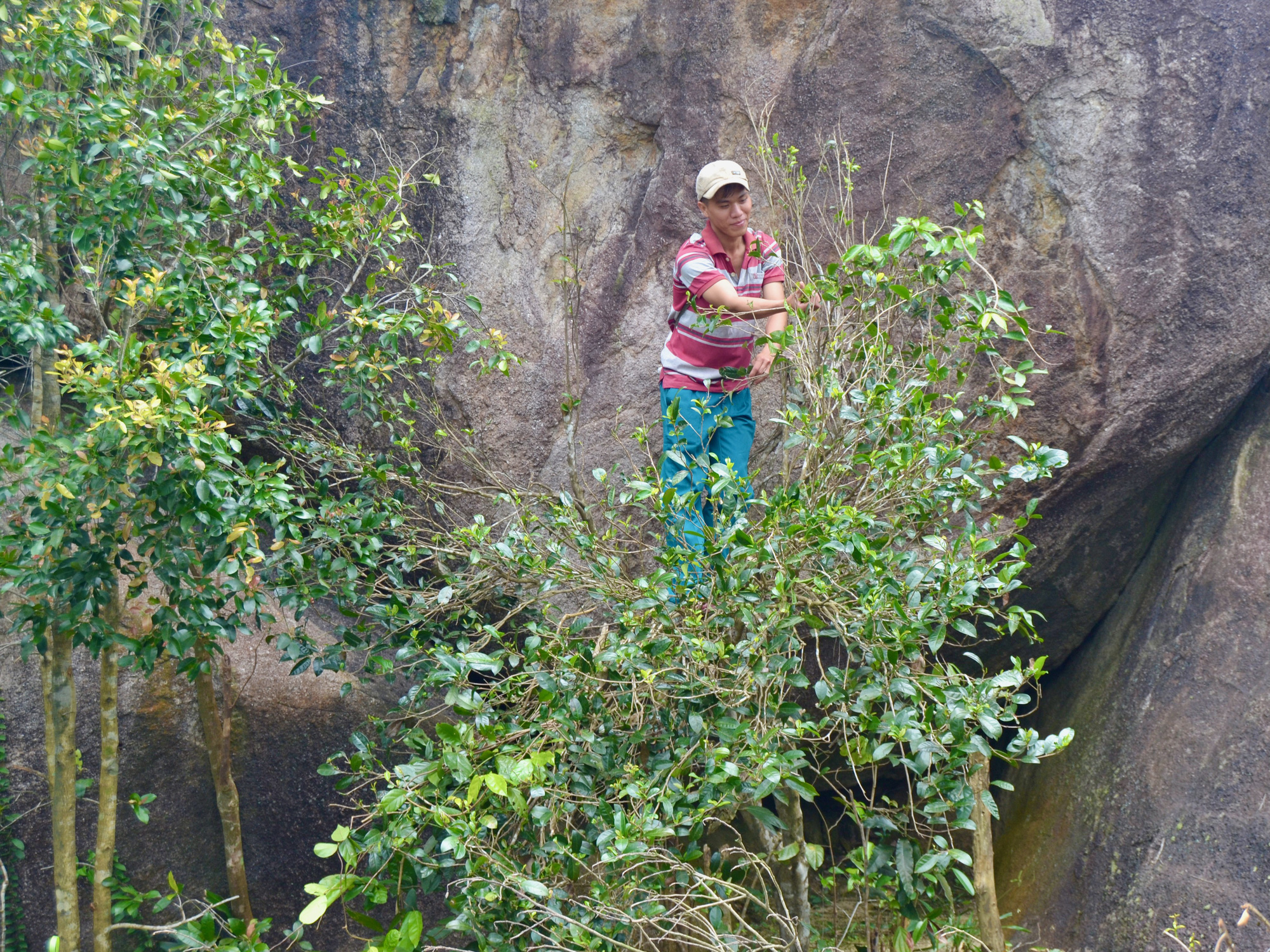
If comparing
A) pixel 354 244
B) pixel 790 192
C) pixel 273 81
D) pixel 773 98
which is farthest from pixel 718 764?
pixel 773 98

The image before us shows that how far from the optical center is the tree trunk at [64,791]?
2.90 metres

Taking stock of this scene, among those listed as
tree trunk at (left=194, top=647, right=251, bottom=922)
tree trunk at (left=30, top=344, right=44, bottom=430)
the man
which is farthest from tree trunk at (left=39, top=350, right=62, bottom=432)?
the man

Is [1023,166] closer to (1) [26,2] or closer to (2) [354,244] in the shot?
(2) [354,244]

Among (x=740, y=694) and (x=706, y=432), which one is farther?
(x=706, y=432)

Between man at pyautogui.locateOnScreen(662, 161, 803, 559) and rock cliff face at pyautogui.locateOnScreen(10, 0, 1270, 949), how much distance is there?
22.0 inches

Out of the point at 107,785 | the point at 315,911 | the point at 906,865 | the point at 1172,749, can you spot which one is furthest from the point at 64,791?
the point at 1172,749

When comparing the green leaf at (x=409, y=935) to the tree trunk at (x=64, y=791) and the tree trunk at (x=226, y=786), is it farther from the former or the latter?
the tree trunk at (x=226, y=786)

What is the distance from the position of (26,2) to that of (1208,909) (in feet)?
15.9

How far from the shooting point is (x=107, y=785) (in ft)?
9.96

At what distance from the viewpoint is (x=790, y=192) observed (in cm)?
342

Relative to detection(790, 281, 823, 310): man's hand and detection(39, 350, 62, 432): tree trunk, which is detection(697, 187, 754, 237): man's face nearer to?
detection(790, 281, 823, 310): man's hand

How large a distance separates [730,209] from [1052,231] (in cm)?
145

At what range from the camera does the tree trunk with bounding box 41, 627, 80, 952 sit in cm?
290

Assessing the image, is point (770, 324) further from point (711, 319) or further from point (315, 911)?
point (315, 911)
